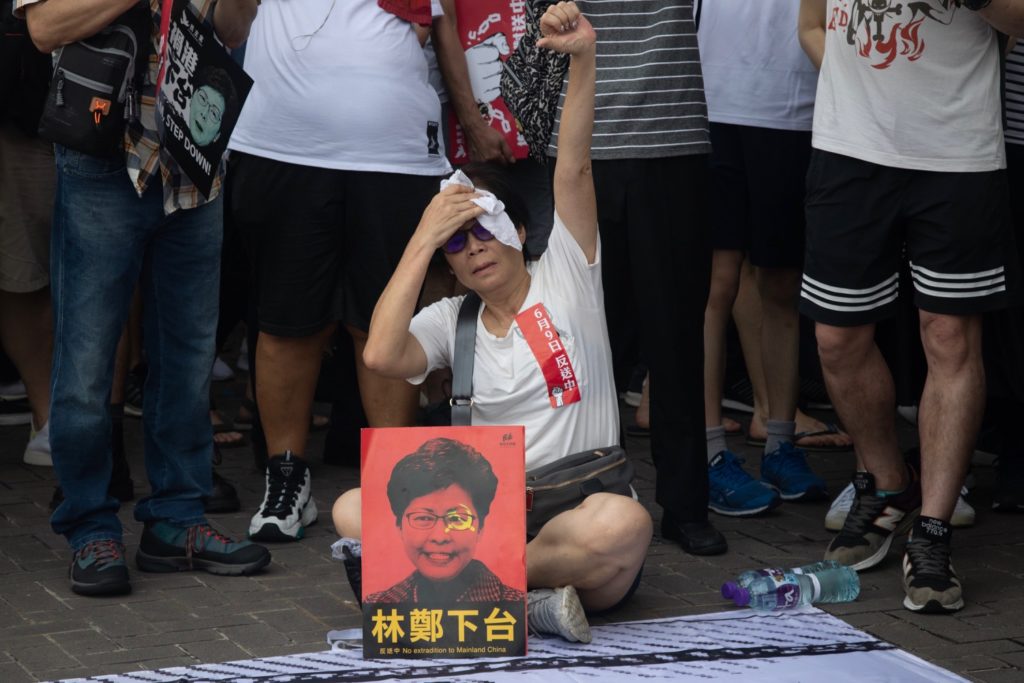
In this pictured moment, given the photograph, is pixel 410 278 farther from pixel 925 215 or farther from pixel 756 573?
pixel 925 215

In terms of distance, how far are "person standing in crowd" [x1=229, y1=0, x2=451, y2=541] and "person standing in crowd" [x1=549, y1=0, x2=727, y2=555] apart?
578 mm

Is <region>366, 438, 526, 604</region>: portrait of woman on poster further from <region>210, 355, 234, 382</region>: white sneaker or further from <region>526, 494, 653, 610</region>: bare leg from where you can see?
<region>210, 355, 234, 382</region>: white sneaker

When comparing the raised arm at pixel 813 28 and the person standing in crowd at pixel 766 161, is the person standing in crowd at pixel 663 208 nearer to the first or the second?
the raised arm at pixel 813 28

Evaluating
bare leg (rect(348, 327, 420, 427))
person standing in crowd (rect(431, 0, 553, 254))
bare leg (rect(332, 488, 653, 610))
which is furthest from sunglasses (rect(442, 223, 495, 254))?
person standing in crowd (rect(431, 0, 553, 254))

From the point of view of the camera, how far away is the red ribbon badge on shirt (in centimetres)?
393

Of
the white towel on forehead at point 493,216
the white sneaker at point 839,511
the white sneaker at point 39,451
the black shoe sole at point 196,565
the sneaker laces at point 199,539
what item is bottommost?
the white sneaker at point 39,451

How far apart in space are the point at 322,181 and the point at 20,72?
46.4 inches

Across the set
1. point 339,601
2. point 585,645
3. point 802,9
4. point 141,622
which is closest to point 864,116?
point 802,9

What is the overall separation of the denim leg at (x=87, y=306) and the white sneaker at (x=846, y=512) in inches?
89.8

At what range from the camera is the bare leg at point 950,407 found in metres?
4.32

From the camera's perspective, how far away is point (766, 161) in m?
5.56

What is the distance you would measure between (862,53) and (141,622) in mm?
2566

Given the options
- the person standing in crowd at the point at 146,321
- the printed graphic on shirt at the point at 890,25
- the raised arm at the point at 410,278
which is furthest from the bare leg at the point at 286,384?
the printed graphic on shirt at the point at 890,25

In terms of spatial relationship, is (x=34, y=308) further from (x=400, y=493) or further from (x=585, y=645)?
(x=585, y=645)
